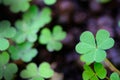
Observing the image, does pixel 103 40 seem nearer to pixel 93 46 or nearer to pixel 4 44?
pixel 93 46

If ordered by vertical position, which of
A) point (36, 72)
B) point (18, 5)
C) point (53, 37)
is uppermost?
point (18, 5)

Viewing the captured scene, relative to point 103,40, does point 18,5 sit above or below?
above

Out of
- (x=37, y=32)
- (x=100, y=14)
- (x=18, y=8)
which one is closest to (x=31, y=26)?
(x=37, y=32)

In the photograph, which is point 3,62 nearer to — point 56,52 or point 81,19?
point 56,52

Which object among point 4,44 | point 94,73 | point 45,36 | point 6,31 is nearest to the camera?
point 94,73

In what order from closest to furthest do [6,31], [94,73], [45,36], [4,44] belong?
[94,73] → [4,44] → [6,31] → [45,36]

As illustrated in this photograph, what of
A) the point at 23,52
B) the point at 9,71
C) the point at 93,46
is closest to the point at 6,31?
the point at 23,52

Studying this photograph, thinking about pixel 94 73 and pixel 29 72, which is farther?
pixel 29 72
